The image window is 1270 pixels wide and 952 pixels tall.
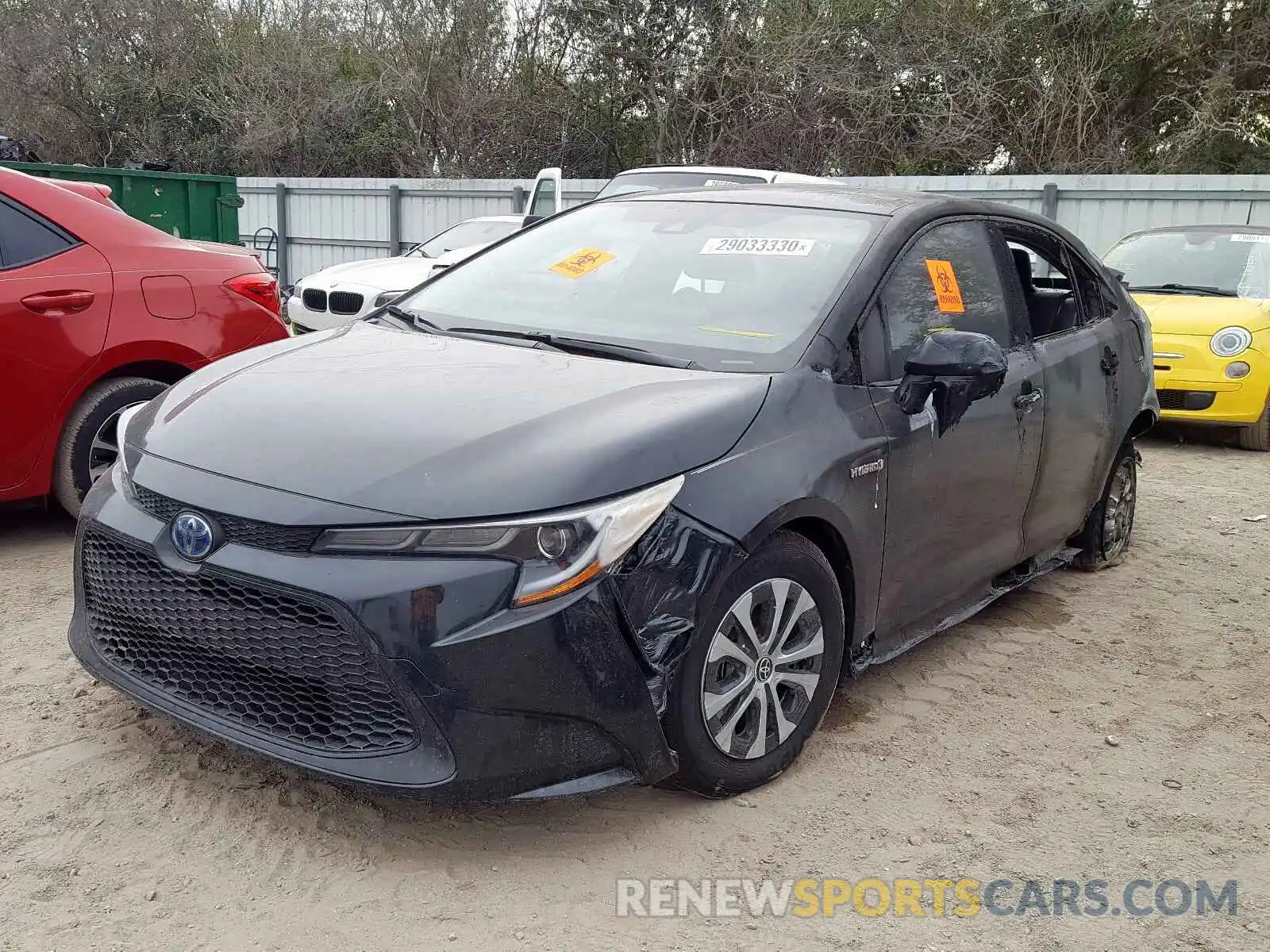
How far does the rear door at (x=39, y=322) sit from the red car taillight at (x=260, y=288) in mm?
591

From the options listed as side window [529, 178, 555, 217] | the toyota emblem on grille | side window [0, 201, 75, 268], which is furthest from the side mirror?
side window [529, 178, 555, 217]

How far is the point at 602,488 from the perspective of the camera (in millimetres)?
2654

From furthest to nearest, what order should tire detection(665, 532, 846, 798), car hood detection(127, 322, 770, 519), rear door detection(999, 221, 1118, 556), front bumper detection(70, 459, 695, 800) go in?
rear door detection(999, 221, 1118, 556), tire detection(665, 532, 846, 798), car hood detection(127, 322, 770, 519), front bumper detection(70, 459, 695, 800)

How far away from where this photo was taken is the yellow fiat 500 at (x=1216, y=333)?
27.5 feet

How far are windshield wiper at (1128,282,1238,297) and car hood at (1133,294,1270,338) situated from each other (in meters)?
0.07

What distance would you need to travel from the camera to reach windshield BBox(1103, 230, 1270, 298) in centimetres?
893

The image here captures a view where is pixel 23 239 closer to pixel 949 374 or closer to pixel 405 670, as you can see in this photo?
pixel 405 670

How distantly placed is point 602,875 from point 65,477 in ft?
10.6

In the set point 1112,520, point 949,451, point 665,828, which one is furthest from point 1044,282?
point 665,828

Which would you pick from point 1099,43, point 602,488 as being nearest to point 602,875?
point 602,488

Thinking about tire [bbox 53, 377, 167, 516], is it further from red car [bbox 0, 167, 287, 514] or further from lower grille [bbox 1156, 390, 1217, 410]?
lower grille [bbox 1156, 390, 1217, 410]

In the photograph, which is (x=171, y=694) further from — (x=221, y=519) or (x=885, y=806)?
(x=885, y=806)

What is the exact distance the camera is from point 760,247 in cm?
373

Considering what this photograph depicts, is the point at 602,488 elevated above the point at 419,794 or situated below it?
above
